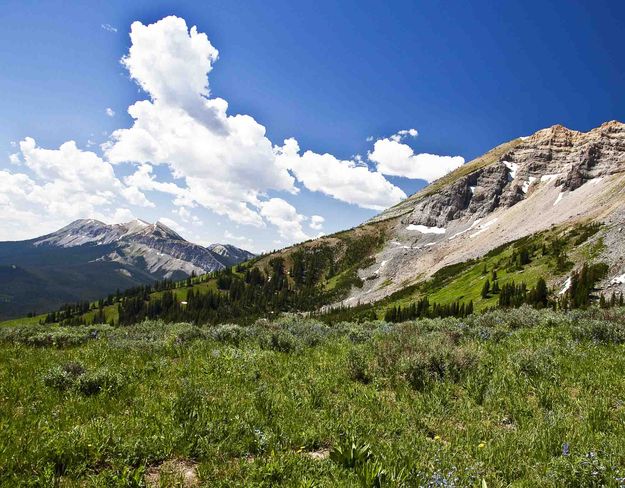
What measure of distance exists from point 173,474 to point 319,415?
2.96m

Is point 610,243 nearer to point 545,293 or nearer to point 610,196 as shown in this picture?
point 545,293

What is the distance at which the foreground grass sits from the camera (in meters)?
4.93

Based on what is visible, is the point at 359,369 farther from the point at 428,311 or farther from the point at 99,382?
the point at 428,311

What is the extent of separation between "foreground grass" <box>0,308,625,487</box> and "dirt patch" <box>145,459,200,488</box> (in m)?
0.05

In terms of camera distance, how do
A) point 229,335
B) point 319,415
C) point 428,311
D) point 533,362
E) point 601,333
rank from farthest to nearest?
point 428,311, point 229,335, point 601,333, point 533,362, point 319,415

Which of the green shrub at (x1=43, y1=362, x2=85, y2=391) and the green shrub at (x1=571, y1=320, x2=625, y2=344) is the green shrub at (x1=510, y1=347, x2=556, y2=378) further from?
the green shrub at (x1=43, y1=362, x2=85, y2=391)

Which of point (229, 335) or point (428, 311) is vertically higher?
point (229, 335)

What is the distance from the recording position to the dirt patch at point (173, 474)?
4.77m

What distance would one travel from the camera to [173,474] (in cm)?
496

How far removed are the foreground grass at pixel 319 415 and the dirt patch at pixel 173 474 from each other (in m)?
0.05

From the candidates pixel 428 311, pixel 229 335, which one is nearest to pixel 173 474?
pixel 229 335

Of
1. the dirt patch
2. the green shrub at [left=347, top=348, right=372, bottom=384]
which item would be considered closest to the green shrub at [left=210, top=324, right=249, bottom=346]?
the green shrub at [left=347, top=348, right=372, bottom=384]

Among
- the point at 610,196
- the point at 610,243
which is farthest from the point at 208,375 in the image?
the point at 610,196

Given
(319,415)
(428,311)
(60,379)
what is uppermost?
(60,379)
